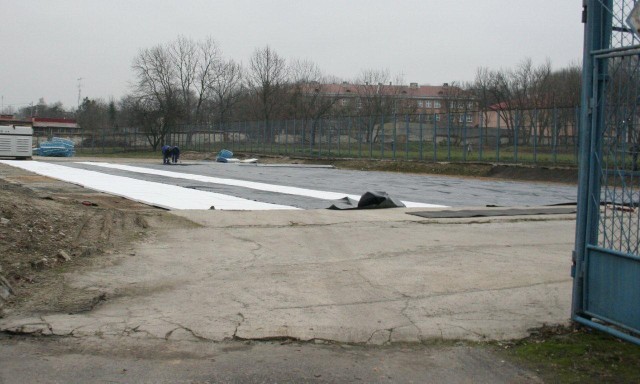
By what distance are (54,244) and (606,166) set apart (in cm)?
663

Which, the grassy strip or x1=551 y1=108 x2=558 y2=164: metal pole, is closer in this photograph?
the grassy strip

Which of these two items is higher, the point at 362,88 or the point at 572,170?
the point at 362,88

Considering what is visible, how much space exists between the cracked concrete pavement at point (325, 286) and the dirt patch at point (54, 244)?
297 millimetres

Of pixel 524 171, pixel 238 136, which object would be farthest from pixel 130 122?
pixel 524 171

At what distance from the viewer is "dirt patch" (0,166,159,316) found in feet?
20.7

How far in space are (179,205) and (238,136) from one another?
1810 inches

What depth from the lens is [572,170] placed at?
28609 mm

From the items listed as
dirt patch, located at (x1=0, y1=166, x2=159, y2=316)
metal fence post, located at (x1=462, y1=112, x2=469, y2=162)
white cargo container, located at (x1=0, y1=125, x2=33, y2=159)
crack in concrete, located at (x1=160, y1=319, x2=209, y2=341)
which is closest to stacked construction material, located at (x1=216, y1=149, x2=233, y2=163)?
white cargo container, located at (x1=0, y1=125, x2=33, y2=159)

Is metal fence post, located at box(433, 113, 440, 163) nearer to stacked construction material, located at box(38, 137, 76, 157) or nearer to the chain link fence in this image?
the chain link fence

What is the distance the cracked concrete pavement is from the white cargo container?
108 feet

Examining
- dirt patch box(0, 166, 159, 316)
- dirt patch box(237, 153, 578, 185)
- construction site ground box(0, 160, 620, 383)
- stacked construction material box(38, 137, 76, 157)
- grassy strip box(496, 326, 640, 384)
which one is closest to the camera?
grassy strip box(496, 326, 640, 384)

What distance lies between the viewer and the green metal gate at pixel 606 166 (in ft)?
16.9

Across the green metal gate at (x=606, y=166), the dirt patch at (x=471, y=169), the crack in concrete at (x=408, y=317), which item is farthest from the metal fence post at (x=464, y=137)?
the green metal gate at (x=606, y=166)

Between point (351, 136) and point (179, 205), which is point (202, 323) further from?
point (351, 136)
